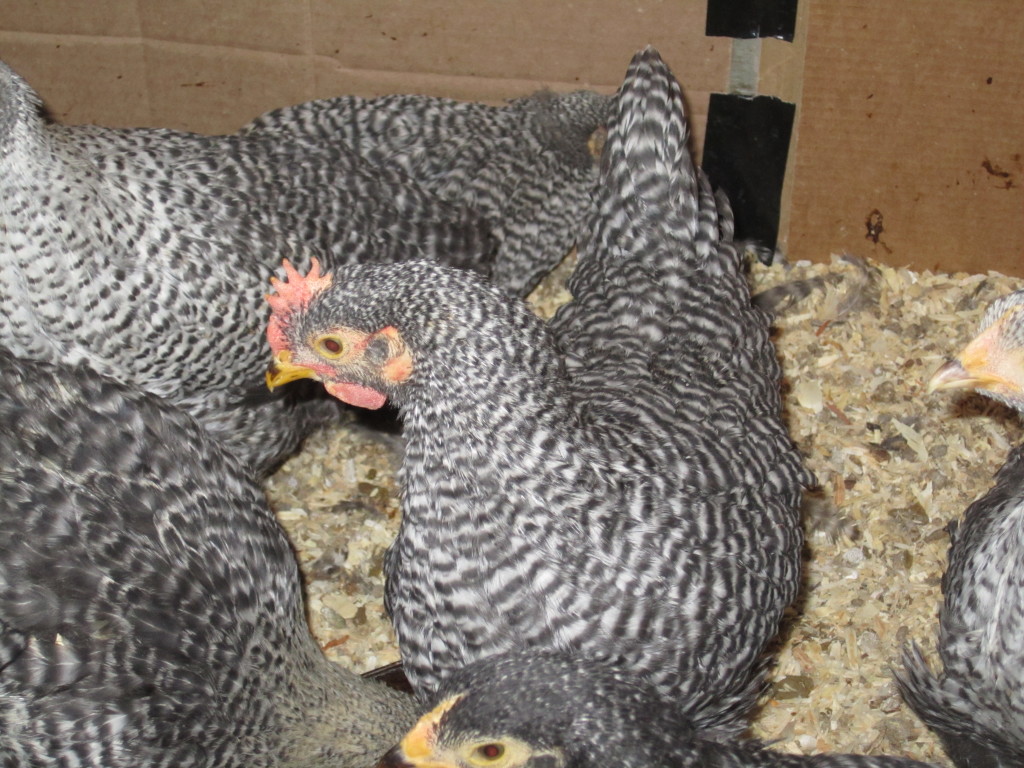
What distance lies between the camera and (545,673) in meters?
1.86

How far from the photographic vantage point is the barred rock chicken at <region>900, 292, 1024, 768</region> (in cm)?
227

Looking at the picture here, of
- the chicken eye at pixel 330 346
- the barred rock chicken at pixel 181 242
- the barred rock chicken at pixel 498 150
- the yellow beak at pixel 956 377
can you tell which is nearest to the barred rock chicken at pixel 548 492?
the chicken eye at pixel 330 346

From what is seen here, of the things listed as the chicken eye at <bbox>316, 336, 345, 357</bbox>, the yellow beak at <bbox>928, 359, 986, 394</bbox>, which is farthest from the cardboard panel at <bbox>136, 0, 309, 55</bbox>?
the yellow beak at <bbox>928, 359, 986, 394</bbox>

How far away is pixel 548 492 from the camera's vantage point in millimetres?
2076

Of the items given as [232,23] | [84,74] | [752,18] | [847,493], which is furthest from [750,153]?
[84,74]

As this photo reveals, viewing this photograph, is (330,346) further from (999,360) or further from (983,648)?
(983,648)

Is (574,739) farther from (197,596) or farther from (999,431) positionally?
(999,431)

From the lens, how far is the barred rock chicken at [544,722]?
5.81ft

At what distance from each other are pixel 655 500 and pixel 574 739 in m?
0.62

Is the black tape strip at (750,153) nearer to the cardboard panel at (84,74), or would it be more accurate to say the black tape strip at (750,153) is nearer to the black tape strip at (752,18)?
the black tape strip at (752,18)

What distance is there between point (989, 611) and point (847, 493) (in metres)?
1.22

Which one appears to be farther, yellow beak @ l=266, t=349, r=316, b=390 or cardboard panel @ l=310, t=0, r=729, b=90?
cardboard panel @ l=310, t=0, r=729, b=90

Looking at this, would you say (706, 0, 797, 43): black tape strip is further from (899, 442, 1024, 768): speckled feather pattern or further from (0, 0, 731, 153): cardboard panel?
(899, 442, 1024, 768): speckled feather pattern

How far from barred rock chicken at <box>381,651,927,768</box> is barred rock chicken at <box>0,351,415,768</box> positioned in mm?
585
